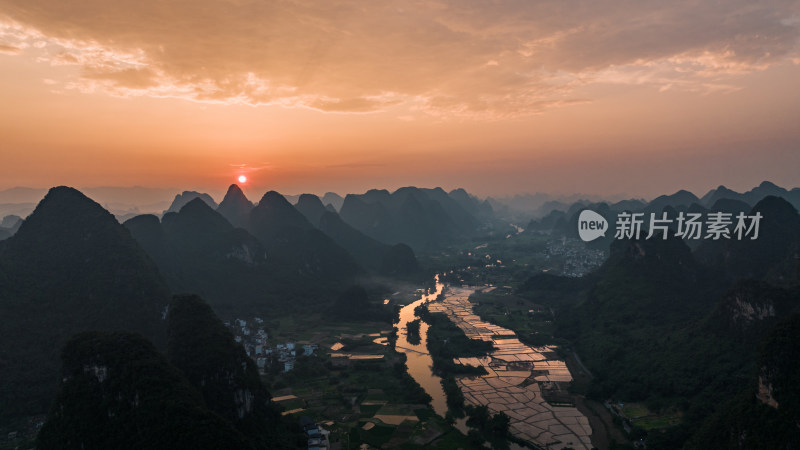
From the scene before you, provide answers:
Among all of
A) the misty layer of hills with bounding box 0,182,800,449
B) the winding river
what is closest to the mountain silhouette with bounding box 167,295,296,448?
the misty layer of hills with bounding box 0,182,800,449

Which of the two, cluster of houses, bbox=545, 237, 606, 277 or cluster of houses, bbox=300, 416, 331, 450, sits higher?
cluster of houses, bbox=545, 237, 606, 277

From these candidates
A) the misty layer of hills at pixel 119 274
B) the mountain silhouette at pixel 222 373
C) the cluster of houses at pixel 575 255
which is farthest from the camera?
the cluster of houses at pixel 575 255

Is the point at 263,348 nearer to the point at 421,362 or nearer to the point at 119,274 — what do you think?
the point at 119,274

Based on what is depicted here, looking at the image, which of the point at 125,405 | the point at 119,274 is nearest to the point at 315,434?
the point at 125,405

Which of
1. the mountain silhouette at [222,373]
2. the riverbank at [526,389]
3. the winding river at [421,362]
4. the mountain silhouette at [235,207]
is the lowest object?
the winding river at [421,362]

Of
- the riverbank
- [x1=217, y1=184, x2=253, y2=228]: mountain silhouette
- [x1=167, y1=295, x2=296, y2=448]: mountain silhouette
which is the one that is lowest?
the riverbank

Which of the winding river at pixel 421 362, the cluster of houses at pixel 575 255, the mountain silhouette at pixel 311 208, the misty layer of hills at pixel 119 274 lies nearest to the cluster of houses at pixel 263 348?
the misty layer of hills at pixel 119 274

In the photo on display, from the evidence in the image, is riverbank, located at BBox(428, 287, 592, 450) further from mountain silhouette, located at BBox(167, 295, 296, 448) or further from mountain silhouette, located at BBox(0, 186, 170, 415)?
mountain silhouette, located at BBox(0, 186, 170, 415)

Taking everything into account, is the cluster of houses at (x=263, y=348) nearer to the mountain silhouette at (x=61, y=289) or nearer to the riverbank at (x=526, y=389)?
the mountain silhouette at (x=61, y=289)

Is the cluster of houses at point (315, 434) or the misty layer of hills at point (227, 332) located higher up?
the misty layer of hills at point (227, 332)

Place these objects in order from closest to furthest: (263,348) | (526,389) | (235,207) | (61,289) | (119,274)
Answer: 1. (526,389)
2. (61,289)
3. (119,274)
4. (263,348)
5. (235,207)
